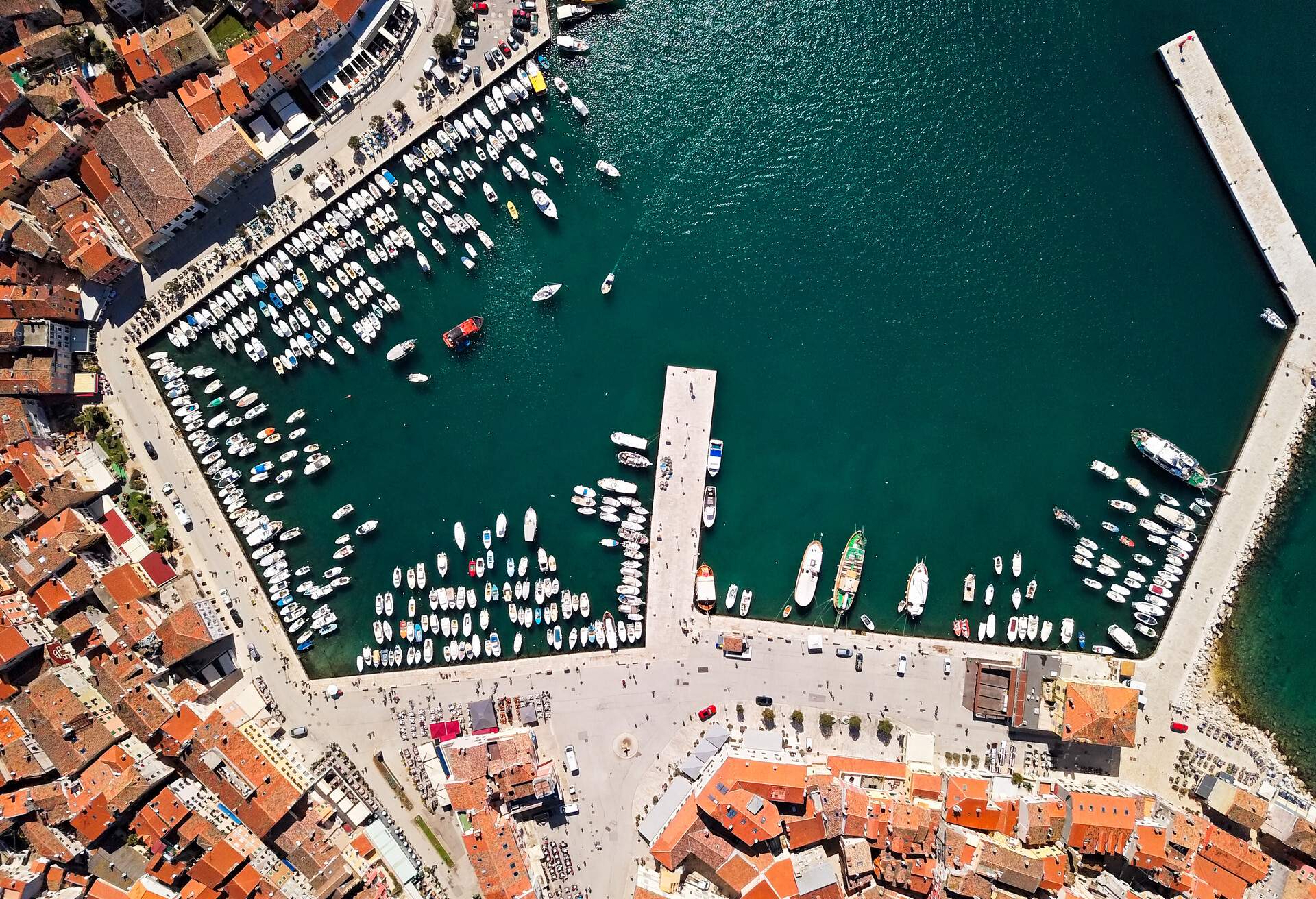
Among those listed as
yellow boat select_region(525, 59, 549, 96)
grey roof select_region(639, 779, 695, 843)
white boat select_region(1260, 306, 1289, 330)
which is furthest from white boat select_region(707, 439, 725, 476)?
white boat select_region(1260, 306, 1289, 330)

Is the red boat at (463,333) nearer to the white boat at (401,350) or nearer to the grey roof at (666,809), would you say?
the white boat at (401,350)

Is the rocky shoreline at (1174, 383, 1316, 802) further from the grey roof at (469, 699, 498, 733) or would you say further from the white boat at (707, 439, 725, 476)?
the grey roof at (469, 699, 498, 733)

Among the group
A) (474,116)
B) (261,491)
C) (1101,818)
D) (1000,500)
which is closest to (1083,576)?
(1000,500)

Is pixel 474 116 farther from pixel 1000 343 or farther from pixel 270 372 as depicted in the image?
pixel 1000 343

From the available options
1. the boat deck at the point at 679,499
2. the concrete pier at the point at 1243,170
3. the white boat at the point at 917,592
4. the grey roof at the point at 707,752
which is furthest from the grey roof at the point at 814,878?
the concrete pier at the point at 1243,170

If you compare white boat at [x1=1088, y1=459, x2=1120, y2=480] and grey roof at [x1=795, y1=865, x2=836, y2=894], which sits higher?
white boat at [x1=1088, y1=459, x2=1120, y2=480]

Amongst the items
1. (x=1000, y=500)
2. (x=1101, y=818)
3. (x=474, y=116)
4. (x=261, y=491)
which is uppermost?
(x=474, y=116)
